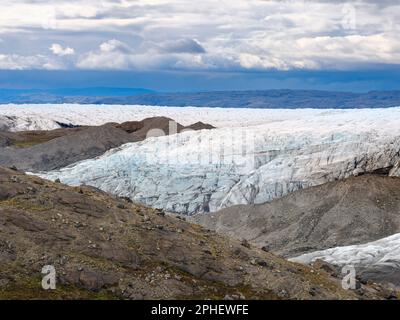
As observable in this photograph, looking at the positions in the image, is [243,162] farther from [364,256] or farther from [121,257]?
[121,257]

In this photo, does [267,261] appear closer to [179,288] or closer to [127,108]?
[179,288]

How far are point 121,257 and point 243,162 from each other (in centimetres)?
4698

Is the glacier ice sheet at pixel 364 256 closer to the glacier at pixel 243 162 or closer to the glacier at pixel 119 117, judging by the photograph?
the glacier at pixel 243 162

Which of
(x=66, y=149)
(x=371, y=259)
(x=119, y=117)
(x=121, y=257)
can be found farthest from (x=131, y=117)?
(x=121, y=257)

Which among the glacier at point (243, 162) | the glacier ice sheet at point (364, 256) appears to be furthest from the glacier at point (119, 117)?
the glacier ice sheet at point (364, 256)

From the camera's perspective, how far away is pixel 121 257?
25781 millimetres

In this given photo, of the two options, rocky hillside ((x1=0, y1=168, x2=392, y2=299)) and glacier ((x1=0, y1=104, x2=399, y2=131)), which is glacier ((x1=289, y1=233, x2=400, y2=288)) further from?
glacier ((x1=0, y1=104, x2=399, y2=131))

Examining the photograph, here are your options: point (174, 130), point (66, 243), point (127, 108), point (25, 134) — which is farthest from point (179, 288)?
point (127, 108)

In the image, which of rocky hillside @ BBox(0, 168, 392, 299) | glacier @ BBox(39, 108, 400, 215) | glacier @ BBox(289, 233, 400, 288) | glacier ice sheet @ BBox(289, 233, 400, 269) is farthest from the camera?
glacier @ BBox(39, 108, 400, 215)

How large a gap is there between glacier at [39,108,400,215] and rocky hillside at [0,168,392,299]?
37008mm

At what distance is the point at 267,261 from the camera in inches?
1099

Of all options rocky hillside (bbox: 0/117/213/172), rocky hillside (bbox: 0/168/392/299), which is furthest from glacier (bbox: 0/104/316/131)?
rocky hillside (bbox: 0/168/392/299)

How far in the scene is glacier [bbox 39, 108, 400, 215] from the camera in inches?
2591
